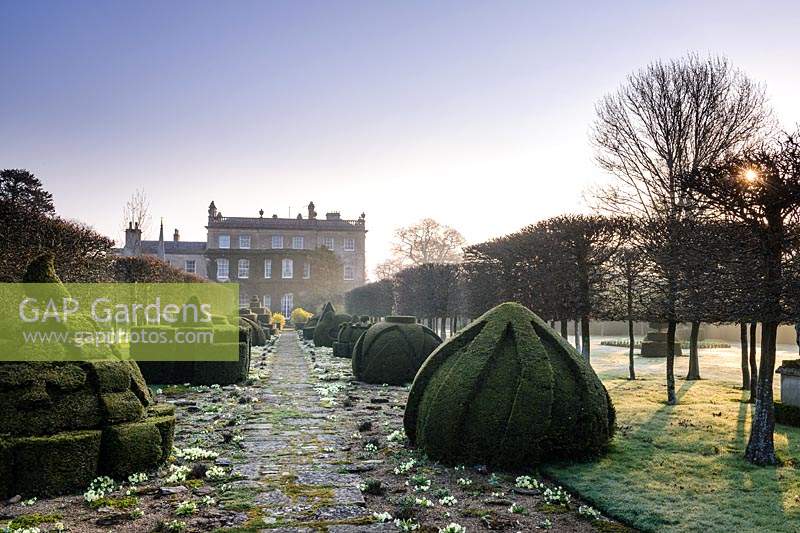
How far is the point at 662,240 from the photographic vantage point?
16.7 metres

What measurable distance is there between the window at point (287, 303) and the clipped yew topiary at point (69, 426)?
205 feet

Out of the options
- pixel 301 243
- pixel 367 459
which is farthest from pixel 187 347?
pixel 301 243

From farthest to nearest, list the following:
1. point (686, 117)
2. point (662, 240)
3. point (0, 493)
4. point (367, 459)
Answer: point (686, 117) < point (662, 240) < point (367, 459) < point (0, 493)

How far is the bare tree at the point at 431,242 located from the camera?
7200 cm

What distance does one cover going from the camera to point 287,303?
7031 centimetres

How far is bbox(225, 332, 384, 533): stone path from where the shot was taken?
20.6ft

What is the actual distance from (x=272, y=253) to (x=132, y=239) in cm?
1672

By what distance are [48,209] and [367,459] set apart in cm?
3238

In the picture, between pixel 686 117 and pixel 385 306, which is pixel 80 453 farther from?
pixel 385 306

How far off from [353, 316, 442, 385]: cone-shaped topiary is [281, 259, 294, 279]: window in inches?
2109

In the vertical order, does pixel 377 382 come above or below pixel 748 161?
below

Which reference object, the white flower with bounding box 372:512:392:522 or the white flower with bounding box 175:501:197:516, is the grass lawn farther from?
the white flower with bounding box 175:501:197:516

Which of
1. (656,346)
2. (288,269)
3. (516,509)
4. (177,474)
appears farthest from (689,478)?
(288,269)

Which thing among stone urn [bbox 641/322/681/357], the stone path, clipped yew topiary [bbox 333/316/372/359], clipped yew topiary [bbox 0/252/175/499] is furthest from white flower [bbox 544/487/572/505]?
stone urn [bbox 641/322/681/357]
